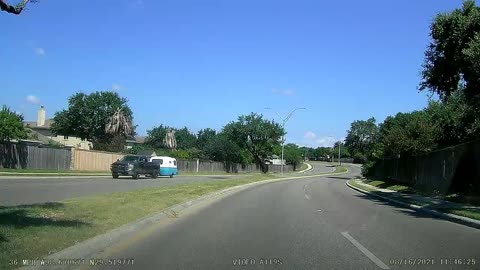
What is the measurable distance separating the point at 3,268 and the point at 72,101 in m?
89.4

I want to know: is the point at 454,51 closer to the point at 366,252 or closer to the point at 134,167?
the point at 366,252

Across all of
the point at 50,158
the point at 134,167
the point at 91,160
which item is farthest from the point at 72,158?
the point at 134,167

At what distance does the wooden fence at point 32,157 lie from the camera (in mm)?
43562

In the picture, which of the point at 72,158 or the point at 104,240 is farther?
the point at 72,158

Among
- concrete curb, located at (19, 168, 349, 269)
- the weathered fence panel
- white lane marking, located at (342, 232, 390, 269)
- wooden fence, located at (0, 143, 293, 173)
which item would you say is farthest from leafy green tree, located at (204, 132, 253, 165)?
white lane marking, located at (342, 232, 390, 269)

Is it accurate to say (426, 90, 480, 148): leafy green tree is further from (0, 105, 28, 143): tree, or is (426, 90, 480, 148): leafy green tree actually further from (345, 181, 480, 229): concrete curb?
(0, 105, 28, 143): tree

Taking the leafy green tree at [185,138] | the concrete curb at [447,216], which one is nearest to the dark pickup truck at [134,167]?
the concrete curb at [447,216]

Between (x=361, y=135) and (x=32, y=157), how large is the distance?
140m

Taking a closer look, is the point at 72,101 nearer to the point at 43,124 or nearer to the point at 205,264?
the point at 43,124

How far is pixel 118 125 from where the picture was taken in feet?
265

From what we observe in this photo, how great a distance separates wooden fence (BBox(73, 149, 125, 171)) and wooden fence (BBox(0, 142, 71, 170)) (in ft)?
5.70

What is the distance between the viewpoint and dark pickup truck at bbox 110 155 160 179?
43281 millimetres

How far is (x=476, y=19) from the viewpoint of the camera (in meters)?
23.5

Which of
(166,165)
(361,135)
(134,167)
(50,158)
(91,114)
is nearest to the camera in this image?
(134,167)
